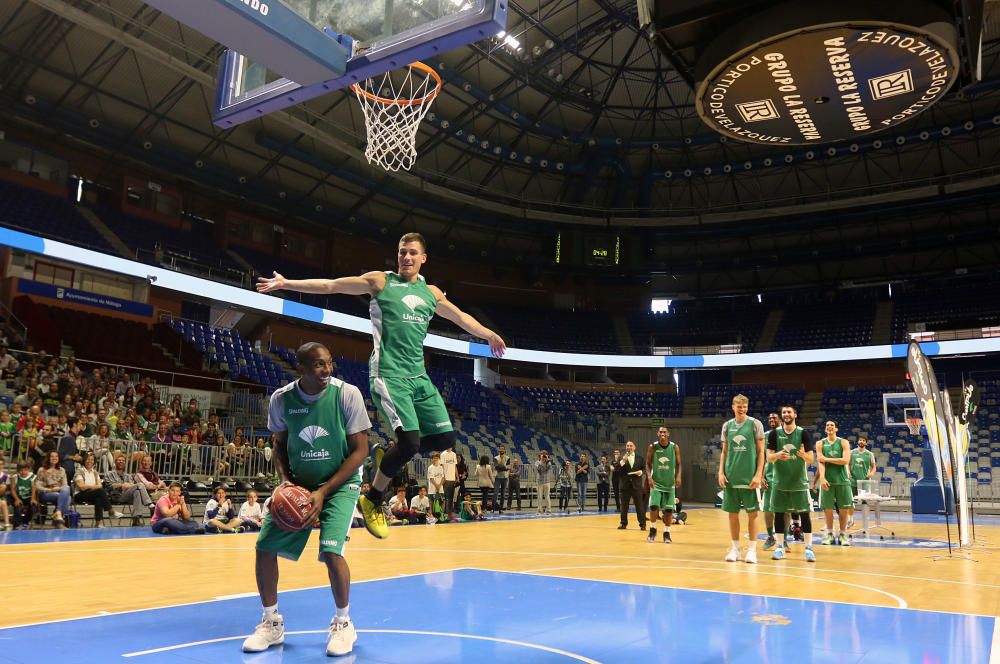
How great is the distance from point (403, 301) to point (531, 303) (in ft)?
106

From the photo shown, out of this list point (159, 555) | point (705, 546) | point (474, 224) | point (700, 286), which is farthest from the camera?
point (700, 286)

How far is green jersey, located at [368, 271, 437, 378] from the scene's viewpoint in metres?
5.04

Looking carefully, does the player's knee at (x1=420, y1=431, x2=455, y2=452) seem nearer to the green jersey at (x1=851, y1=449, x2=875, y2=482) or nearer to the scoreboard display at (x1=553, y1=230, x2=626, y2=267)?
the green jersey at (x1=851, y1=449, x2=875, y2=482)

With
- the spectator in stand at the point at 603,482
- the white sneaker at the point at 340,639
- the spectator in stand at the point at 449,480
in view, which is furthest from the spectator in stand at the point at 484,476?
the white sneaker at the point at 340,639

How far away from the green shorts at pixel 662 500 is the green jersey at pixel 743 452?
3028mm

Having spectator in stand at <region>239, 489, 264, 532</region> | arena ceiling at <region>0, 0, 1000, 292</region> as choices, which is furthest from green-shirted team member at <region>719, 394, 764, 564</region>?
arena ceiling at <region>0, 0, 1000, 292</region>

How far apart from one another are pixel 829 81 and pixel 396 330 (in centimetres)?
366

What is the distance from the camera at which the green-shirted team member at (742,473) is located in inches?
346

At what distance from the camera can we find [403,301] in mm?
5125

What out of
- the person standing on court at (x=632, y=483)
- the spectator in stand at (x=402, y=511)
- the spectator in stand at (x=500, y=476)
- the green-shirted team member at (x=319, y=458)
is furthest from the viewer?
the spectator in stand at (x=500, y=476)

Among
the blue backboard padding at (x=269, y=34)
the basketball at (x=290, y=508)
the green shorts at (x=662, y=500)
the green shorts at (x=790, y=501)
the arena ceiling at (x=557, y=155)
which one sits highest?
the arena ceiling at (x=557, y=155)

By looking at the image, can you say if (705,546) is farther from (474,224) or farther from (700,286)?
(700,286)

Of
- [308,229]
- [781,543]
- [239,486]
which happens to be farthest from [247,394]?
[781,543]

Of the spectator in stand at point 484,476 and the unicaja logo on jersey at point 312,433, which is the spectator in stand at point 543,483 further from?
the unicaja logo on jersey at point 312,433
